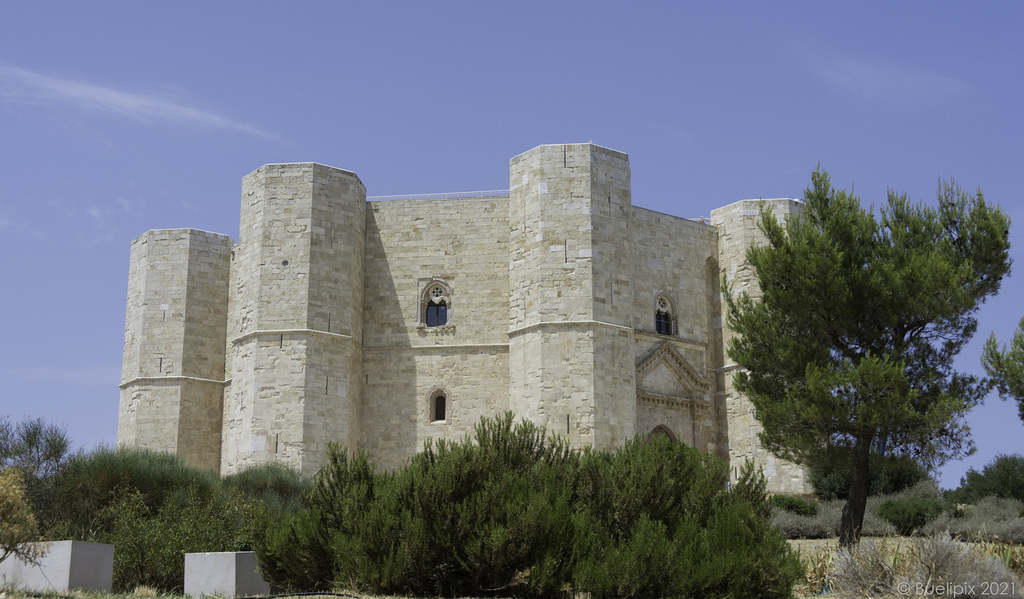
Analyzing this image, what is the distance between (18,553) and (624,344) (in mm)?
14995

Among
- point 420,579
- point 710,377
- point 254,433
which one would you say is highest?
point 710,377

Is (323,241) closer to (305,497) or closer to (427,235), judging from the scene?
(427,235)

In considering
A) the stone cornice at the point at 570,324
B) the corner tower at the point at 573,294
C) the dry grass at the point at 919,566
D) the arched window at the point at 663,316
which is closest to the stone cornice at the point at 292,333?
the corner tower at the point at 573,294

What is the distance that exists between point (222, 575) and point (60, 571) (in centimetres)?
162

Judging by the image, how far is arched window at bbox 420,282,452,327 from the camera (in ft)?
79.7

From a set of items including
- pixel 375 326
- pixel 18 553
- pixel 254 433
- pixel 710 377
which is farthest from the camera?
pixel 710 377

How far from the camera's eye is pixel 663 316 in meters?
25.5

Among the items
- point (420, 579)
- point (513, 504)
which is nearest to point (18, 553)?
point (420, 579)

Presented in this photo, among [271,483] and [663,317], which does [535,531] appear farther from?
[663,317]

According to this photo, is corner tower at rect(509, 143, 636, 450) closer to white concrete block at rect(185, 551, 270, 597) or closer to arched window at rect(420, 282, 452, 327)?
arched window at rect(420, 282, 452, 327)

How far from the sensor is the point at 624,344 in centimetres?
2284

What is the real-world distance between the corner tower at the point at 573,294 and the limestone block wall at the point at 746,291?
353 centimetres

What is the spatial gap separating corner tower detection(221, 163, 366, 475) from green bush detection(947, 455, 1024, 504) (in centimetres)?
1329

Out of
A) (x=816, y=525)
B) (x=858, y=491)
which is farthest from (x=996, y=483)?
(x=858, y=491)
